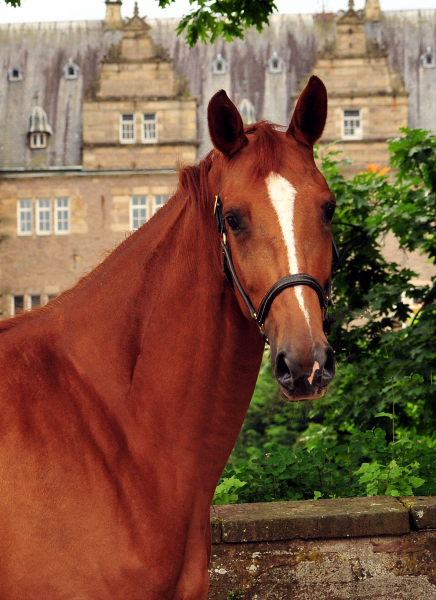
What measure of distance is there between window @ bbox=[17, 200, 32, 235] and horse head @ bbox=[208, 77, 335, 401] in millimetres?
32064

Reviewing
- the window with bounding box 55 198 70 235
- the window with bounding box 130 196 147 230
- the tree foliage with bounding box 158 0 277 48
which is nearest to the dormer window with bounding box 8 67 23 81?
the window with bounding box 55 198 70 235

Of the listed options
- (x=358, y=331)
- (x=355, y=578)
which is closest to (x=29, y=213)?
(x=358, y=331)

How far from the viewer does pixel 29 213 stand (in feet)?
111

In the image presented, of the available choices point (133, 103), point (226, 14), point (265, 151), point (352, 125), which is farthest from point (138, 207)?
point (265, 151)

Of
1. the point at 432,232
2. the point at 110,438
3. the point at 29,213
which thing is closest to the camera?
the point at 110,438

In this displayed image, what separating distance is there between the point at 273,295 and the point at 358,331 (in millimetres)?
4883

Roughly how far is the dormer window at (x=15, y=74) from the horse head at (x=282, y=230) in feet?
115

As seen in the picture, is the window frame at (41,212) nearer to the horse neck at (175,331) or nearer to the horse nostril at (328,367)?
the horse neck at (175,331)

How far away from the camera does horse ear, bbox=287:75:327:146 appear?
247 cm

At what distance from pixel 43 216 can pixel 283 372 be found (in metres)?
32.9

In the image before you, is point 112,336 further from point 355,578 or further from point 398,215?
point 398,215

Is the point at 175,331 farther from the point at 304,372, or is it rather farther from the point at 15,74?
the point at 15,74

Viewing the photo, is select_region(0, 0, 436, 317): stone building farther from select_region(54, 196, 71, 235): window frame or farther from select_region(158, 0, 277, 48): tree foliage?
select_region(158, 0, 277, 48): tree foliage

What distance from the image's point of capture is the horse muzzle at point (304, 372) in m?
2.04
